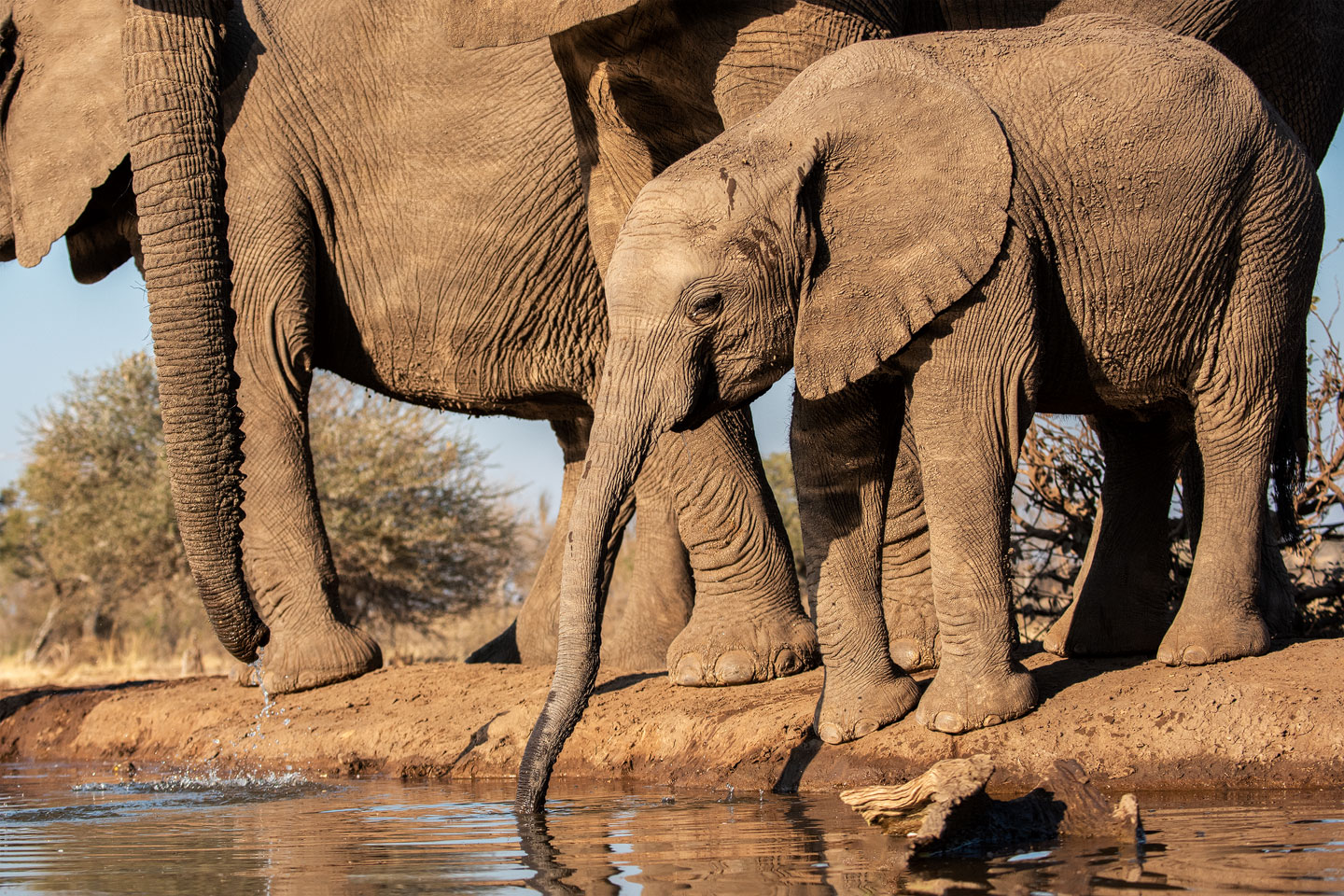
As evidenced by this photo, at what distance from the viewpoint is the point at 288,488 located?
7.25 metres

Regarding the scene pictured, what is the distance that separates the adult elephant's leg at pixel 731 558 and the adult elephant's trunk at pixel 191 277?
1.52 m

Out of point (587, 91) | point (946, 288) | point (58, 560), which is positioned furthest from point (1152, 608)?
point (58, 560)

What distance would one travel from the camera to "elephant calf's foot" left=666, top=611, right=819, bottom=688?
19.5ft

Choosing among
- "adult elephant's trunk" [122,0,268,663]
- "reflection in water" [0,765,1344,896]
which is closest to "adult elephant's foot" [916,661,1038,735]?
"reflection in water" [0,765,1344,896]

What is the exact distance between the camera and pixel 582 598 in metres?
4.27

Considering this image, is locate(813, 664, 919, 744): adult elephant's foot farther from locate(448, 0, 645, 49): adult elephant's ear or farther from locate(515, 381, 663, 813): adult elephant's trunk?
locate(448, 0, 645, 49): adult elephant's ear

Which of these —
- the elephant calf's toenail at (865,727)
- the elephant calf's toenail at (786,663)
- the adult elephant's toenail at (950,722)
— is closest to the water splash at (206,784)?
the elephant calf's toenail at (786,663)

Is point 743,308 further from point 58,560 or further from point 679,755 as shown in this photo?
point 58,560

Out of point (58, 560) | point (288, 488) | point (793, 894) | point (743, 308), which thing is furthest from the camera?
point (58, 560)

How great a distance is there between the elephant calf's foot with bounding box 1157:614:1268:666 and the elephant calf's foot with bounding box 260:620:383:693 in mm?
3476

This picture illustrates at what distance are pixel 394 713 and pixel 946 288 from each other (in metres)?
2.98

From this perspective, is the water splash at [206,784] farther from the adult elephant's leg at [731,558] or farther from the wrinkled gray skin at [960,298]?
the wrinkled gray skin at [960,298]

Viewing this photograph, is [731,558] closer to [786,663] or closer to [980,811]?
[786,663]

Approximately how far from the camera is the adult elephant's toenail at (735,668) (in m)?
5.91
